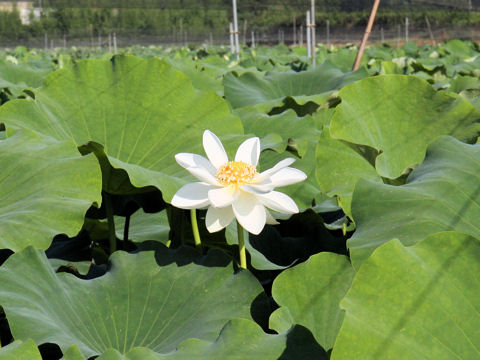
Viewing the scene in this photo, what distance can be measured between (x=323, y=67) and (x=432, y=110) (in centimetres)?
157

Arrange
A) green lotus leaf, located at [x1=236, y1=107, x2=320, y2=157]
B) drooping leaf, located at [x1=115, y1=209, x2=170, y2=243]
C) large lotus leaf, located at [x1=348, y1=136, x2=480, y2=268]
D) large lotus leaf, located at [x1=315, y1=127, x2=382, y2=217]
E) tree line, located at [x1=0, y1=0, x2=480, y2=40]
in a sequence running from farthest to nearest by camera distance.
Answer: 1. tree line, located at [x1=0, y1=0, x2=480, y2=40]
2. green lotus leaf, located at [x1=236, y1=107, x2=320, y2=157]
3. drooping leaf, located at [x1=115, y1=209, x2=170, y2=243]
4. large lotus leaf, located at [x1=315, y1=127, x2=382, y2=217]
5. large lotus leaf, located at [x1=348, y1=136, x2=480, y2=268]

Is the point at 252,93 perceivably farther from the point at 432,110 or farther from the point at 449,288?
the point at 449,288

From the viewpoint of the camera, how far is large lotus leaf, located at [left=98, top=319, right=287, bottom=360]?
836 mm

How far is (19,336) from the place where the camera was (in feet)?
3.06

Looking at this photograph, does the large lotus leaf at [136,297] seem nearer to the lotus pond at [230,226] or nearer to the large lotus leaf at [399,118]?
the lotus pond at [230,226]

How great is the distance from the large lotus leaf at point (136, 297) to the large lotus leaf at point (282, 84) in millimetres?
1456

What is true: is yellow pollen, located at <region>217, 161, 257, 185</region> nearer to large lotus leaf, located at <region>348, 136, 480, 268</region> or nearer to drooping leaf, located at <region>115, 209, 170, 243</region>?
large lotus leaf, located at <region>348, 136, 480, 268</region>

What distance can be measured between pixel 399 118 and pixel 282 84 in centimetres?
141

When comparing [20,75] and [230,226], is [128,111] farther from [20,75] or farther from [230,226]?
[20,75]

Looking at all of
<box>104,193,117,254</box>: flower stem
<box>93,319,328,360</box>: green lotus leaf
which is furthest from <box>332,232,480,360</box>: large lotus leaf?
<box>104,193,117,254</box>: flower stem

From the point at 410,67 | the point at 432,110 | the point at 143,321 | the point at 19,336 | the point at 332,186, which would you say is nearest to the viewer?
the point at 19,336

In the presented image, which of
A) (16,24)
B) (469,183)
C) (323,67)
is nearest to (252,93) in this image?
(323,67)

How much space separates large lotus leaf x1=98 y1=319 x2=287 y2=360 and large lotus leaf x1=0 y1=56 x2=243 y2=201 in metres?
0.76

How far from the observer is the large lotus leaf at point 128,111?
65.7 inches
